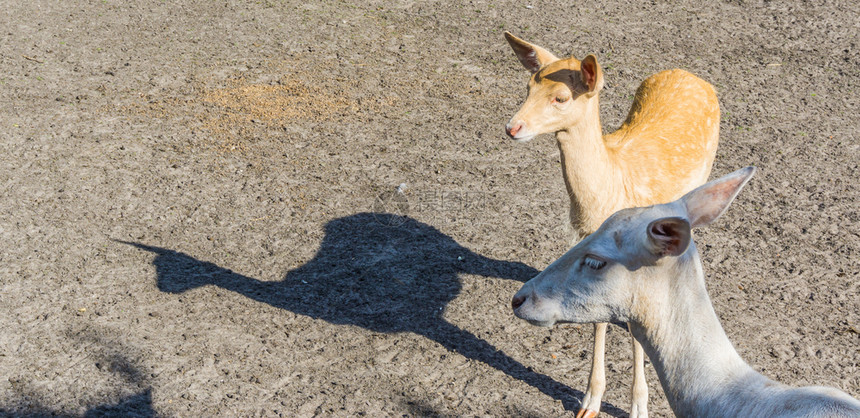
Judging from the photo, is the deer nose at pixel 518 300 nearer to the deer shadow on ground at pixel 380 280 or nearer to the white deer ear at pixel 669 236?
the white deer ear at pixel 669 236

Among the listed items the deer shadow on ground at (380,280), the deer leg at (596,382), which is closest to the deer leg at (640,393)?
the deer leg at (596,382)

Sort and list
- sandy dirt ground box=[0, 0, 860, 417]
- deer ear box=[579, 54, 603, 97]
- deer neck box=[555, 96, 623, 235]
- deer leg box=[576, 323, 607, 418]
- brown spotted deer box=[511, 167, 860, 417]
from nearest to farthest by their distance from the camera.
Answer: brown spotted deer box=[511, 167, 860, 417]
deer ear box=[579, 54, 603, 97]
deer neck box=[555, 96, 623, 235]
deer leg box=[576, 323, 607, 418]
sandy dirt ground box=[0, 0, 860, 417]

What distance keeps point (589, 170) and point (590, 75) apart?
0.57 m

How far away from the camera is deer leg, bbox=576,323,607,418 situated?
4375mm

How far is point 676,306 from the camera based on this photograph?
9.22 ft

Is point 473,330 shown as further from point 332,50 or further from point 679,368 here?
point 332,50

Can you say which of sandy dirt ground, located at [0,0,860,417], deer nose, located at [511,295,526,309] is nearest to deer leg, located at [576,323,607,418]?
sandy dirt ground, located at [0,0,860,417]

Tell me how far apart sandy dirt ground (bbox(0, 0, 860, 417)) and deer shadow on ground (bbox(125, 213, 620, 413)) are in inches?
0.8

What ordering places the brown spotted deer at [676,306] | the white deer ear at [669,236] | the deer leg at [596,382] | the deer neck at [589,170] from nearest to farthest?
the white deer ear at [669,236] → the brown spotted deer at [676,306] → the deer neck at [589,170] → the deer leg at [596,382]

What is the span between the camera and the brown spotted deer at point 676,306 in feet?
8.79

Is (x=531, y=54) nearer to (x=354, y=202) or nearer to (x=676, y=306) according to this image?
(x=676, y=306)

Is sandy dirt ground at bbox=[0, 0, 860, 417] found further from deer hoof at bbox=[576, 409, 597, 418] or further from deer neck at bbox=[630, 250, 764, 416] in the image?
deer neck at bbox=[630, 250, 764, 416]

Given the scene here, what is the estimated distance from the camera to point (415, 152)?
7.02 meters

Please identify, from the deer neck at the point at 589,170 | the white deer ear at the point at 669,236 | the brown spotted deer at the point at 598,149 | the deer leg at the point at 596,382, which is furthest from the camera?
the deer leg at the point at 596,382
